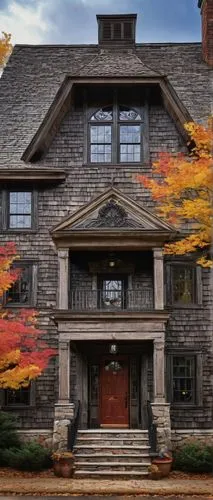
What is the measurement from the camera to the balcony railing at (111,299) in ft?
65.2

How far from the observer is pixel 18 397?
19.6 metres

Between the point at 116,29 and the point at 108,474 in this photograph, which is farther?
the point at 116,29

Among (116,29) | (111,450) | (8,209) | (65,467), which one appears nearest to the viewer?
(65,467)

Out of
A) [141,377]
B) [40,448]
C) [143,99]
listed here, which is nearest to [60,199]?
[143,99]

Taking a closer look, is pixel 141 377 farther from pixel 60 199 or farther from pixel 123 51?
pixel 123 51

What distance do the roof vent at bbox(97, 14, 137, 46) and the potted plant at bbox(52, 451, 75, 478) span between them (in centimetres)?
1448

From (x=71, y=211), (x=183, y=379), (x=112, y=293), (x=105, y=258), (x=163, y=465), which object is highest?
(x=71, y=211)

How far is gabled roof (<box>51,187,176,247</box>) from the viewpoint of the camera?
61.2ft

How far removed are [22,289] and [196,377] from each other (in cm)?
581

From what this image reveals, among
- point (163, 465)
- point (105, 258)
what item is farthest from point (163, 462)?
point (105, 258)

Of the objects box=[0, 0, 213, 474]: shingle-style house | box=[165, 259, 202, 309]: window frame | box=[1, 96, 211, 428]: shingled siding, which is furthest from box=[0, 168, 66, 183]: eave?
box=[165, 259, 202, 309]: window frame

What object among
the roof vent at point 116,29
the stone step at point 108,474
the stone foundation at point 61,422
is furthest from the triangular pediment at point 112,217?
the roof vent at point 116,29

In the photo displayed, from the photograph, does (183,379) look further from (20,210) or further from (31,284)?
(20,210)

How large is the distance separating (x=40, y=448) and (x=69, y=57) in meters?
14.1
